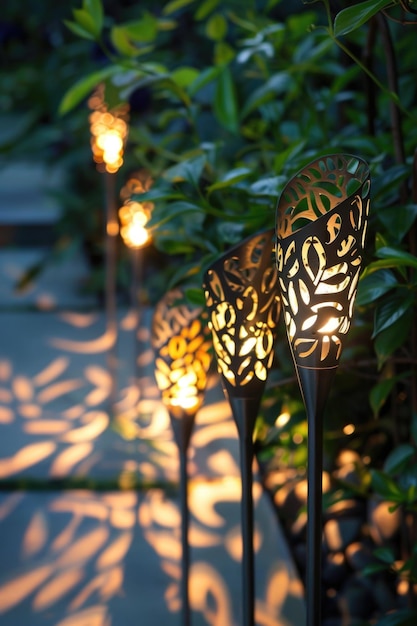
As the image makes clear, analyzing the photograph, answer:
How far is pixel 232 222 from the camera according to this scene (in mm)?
830

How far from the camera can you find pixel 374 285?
0.70m

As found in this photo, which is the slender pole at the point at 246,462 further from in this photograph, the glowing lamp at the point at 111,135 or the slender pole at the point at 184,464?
the glowing lamp at the point at 111,135

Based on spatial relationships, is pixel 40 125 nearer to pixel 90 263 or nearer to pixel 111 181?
pixel 90 263

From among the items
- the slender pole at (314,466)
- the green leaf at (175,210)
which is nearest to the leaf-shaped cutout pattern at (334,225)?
the slender pole at (314,466)

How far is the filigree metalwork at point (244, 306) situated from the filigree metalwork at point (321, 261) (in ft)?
0.28

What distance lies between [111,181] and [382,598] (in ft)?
3.25

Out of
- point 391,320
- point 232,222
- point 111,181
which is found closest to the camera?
point 391,320

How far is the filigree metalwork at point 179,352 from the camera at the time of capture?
913 millimetres

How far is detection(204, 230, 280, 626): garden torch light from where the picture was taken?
69 centimetres

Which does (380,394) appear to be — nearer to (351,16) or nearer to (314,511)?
(314,511)

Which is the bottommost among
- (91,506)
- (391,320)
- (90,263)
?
(91,506)

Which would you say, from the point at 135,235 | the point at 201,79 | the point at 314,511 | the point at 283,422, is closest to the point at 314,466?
the point at 314,511

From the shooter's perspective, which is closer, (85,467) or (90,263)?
(85,467)

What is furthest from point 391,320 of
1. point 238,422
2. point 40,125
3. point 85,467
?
point 40,125
